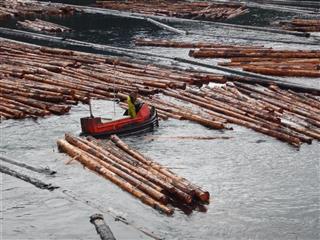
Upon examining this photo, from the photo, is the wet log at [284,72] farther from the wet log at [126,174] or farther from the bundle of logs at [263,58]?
the wet log at [126,174]

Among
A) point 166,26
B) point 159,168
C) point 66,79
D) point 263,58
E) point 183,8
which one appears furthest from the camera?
point 183,8

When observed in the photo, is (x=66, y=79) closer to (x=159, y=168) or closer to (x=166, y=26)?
(x=159, y=168)

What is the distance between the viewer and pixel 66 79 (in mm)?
30688

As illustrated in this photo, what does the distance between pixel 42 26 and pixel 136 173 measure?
3391 cm

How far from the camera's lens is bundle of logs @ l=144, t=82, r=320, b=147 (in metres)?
24.3

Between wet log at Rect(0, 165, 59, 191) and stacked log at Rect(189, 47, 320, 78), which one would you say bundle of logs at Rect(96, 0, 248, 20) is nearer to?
stacked log at Rect(189, 47, 320, 78)

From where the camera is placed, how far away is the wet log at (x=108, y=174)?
709 inches

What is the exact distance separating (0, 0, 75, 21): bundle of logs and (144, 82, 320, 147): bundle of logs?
108 feet

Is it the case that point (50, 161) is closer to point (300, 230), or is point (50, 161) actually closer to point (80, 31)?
point (300, 230)

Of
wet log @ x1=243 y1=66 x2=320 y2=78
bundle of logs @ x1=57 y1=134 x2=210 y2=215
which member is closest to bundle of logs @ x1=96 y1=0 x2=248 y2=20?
wet log @ x1=243 y1=66 x2=320 y2=78

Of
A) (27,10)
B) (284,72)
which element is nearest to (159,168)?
(284,72)

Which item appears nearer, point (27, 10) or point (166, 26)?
point (166, 26)

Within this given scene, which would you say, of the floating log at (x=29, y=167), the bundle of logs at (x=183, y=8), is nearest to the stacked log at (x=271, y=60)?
the floating log at (x=29, y=167)

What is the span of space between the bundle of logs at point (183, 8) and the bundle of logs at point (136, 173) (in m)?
36.0
